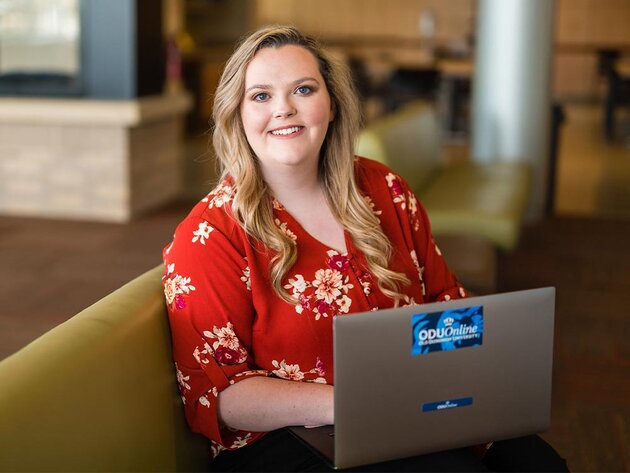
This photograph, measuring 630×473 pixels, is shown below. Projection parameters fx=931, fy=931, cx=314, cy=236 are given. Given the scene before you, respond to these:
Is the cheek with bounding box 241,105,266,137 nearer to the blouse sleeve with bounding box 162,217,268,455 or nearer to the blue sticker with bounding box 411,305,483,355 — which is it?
the blouse sleeve with bounding box 162,217,268,455

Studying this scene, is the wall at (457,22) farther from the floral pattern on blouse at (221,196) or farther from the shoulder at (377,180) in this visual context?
the floral pattern on blouse at (221,196)

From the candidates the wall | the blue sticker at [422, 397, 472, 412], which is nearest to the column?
the blue sticker at [422, 397, 472, 412]

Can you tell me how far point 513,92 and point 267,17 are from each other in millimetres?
9849

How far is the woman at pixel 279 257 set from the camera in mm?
1895

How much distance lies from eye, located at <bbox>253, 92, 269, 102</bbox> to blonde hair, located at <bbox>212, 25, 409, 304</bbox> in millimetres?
35

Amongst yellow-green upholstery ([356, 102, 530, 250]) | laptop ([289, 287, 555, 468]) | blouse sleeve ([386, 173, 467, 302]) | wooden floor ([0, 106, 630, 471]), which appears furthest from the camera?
yellow-green upholstery ([356, 102, 530, 250])

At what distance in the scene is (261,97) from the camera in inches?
82.0

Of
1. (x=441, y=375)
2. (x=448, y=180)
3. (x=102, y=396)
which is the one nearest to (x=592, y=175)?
(x=448, y=180)

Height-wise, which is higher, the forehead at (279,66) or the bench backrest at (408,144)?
the forehead at (279,66)

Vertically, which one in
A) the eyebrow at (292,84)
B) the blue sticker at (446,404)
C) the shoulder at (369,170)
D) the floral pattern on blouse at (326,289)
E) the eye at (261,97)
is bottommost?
the blue sticker at (446,404)

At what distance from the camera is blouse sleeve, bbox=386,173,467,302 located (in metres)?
2.29

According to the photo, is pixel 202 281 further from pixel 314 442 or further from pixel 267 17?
pixel 267 17

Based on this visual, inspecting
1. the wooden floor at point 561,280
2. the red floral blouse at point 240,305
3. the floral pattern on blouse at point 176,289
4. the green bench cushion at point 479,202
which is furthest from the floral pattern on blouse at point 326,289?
the green bench cushion at point 479,202

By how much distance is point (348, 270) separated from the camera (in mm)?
2080
